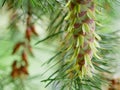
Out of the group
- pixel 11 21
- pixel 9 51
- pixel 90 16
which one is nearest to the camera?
pixel 90 16

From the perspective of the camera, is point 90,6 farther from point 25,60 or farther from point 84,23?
point 25,60

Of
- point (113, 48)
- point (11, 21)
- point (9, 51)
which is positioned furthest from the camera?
point (9, 51)

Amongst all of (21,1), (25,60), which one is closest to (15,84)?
(25,60)

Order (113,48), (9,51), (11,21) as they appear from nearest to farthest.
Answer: (113,48) → (11,21) → (9,51)

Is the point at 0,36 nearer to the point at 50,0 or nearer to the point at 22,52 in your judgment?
the point at 22,52

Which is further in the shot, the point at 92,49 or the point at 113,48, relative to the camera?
the point at 113,48

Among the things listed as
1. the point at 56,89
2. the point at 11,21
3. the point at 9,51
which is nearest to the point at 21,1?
the point at 56,89

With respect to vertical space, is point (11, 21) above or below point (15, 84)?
above

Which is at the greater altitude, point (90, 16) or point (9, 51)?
point (90, 16)

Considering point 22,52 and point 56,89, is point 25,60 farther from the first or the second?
point 56,89

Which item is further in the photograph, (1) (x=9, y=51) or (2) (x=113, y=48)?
(1) (x=9, y=51)
